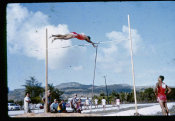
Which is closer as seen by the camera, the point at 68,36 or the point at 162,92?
the point at 162,92

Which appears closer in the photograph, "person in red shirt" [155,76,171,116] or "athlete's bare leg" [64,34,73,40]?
"person in red shirt" [155,76,171,116]

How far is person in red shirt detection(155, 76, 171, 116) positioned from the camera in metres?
5.58

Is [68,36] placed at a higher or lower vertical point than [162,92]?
higher

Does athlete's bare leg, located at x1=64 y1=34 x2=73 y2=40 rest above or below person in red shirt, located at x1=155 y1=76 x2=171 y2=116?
above

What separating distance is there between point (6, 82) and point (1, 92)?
0.19 m

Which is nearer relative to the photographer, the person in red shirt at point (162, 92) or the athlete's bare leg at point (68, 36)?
the person in red shirt at point (162, 92)

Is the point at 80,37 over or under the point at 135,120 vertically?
over

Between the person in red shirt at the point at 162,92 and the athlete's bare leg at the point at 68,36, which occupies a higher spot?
the athlete's bare leg at the point at 68,36

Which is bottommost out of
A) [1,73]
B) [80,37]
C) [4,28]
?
[1,73]

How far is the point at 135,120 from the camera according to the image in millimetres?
3650

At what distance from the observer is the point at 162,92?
5605mm

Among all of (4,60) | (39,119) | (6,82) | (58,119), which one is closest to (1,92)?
(6,82)

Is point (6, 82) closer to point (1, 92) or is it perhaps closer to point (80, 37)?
point (1, 92)

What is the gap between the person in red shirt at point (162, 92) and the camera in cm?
558
